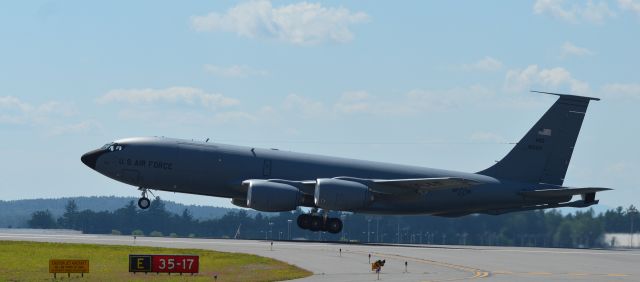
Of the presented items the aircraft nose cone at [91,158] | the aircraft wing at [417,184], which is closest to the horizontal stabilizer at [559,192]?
the aircraft wing at [417,184]

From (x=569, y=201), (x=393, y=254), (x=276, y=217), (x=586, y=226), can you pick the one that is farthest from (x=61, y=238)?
(x=276, y=217)

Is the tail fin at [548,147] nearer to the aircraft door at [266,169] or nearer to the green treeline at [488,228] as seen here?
the aircraft door at [266,169]

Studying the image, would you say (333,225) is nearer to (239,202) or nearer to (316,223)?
(316,223)

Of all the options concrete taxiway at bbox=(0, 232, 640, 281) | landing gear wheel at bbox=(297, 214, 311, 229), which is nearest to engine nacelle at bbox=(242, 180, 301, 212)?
concrete taxiway at bbox=(0, 232, 640, 281)

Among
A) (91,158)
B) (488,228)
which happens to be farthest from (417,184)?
(488,228)

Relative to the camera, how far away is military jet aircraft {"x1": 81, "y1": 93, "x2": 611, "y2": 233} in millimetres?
71688

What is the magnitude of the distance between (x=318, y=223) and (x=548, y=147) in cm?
1644

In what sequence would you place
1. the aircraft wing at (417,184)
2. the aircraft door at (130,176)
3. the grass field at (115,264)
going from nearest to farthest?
1. the grass field at (115,264)
2. the aircraft door at (130,176)
3. the aircraft wing at (417,184)

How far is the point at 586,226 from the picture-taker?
4498 inches

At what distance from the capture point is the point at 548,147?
7950cm

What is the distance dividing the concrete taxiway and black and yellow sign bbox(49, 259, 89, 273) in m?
9.17

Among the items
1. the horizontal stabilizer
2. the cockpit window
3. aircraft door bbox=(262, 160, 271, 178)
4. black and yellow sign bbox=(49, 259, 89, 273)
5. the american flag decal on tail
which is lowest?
black and yellow sign bbox=(49, 259, 89, 273)

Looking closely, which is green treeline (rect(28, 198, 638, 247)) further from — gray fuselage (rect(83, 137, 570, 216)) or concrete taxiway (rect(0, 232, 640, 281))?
concrete taxiway (rect(0, 232, 640, 281))

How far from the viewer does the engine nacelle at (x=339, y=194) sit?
235ft
